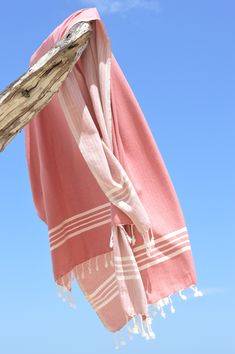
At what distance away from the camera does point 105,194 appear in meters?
2.60

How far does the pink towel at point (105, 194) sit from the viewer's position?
2502mm

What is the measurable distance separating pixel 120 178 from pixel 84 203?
38cm

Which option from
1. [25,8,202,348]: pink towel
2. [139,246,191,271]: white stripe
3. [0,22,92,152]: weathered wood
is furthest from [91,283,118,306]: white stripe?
[0,22,92,152]: weathered wood

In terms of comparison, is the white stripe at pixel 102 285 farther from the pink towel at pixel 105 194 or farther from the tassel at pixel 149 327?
the tassel at pixel 149 327

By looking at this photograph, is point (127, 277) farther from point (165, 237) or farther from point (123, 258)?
point (165, 237)

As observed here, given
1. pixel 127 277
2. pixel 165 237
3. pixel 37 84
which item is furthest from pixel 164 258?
pixel 37 84

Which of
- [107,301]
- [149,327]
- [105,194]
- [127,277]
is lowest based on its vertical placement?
[149,327]

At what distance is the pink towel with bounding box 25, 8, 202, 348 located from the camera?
2502mm

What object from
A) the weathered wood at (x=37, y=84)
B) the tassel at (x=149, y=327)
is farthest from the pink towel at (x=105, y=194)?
the weathered wood at (x=37, y=84)

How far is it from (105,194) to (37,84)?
1.79 feet

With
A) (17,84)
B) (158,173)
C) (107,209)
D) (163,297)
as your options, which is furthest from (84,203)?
(17,84)

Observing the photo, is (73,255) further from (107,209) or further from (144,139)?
(144,139)

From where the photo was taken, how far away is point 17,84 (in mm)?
2260

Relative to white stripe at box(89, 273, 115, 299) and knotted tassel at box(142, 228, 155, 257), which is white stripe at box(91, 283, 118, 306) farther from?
knotted tassel at box(142, 228, 155, 257)
